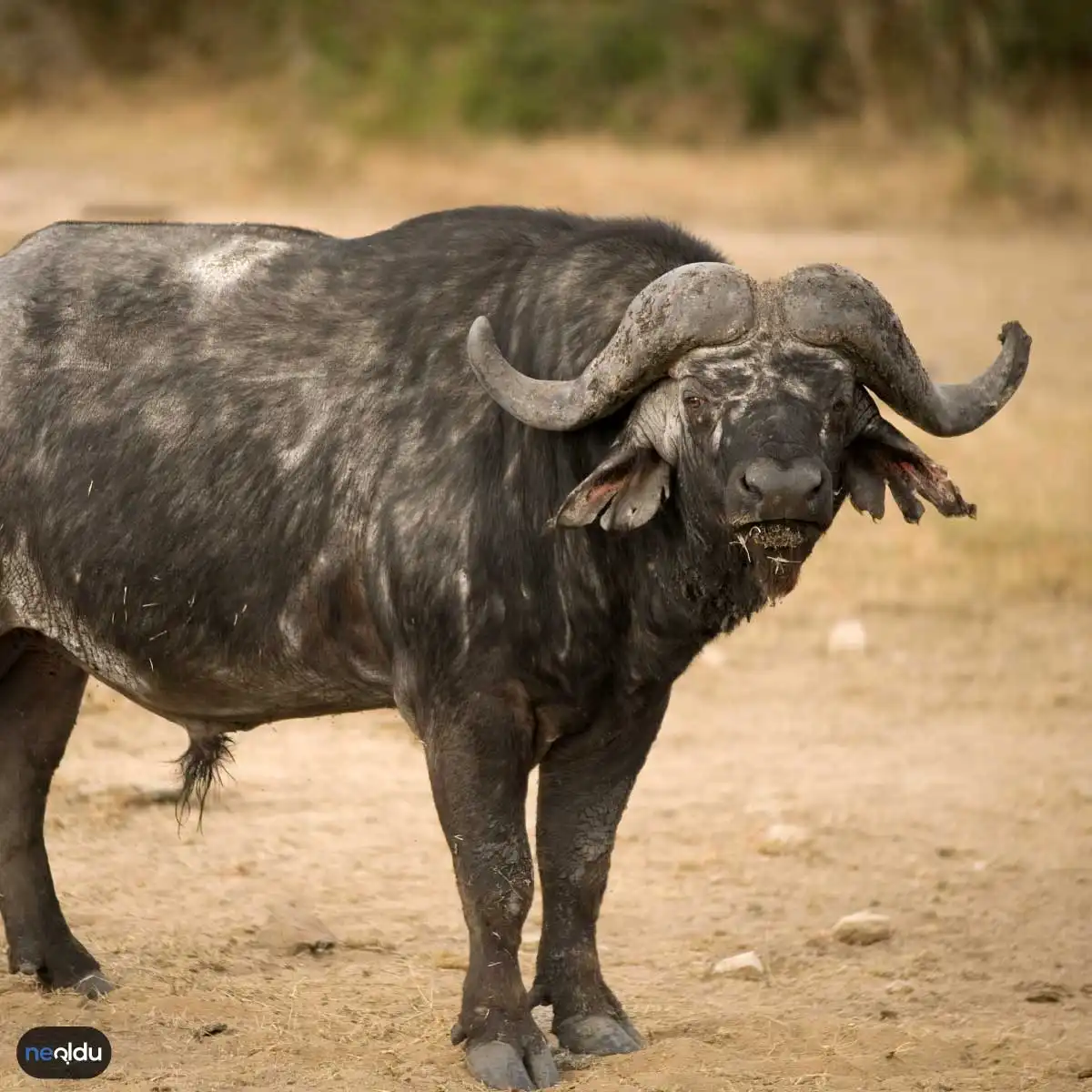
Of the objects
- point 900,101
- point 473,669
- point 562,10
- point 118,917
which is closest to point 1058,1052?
point 473,669

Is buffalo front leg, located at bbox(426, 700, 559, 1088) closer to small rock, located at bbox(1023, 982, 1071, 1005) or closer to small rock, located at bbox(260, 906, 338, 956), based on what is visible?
small rock, located at bbox(260, 906, 338, 956)

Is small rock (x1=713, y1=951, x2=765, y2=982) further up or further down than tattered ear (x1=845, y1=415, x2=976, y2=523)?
further down

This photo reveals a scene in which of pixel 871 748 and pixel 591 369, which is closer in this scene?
pixel 591 369

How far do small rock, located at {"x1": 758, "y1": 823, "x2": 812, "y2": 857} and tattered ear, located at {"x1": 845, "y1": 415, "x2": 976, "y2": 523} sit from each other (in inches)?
104

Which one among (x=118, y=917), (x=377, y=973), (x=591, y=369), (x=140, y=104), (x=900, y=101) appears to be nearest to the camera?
(x=591, y=369)

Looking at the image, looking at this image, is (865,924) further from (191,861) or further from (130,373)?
(130,373)

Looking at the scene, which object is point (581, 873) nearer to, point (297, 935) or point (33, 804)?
point (297, 935)

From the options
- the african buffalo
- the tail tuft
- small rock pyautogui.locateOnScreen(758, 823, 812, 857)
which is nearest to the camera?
the african buffalo

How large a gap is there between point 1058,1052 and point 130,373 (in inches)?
120

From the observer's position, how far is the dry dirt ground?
5.87m

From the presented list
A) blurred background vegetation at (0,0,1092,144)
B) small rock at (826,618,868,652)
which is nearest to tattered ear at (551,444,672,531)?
small rock at (826,618,868,652)

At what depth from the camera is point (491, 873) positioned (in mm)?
5551

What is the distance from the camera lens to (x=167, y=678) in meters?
5.87

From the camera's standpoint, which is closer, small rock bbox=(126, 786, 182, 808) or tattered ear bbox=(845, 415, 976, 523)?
tattered ear bbox=(845, 415, 976, 523)
